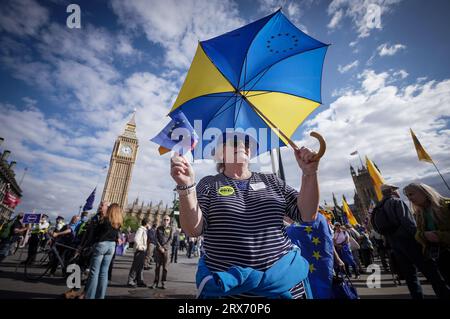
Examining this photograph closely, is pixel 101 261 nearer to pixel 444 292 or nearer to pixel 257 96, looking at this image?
pixel 257 96

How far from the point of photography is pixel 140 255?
6.75 m

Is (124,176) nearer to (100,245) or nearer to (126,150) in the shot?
(126,150)

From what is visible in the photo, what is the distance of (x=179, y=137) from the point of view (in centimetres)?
136

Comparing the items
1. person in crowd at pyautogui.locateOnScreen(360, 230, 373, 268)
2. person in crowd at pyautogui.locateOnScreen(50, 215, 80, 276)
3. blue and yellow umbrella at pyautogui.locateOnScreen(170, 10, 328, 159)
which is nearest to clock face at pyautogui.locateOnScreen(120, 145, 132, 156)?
person in crowd at pyautogui.locateOnScreen(50, 215, 80, 276)

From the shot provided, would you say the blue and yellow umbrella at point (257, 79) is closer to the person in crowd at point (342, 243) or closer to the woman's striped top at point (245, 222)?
the woman's striped top at point (245, 222)

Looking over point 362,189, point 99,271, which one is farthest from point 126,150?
point 99,271

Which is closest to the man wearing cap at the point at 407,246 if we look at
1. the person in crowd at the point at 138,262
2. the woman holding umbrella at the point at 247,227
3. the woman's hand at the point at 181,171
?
the woman holding umbrella at the point at 247,227

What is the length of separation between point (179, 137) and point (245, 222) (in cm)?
73

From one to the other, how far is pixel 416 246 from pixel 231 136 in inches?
148

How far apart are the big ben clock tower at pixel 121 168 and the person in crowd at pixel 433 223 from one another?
276 ft

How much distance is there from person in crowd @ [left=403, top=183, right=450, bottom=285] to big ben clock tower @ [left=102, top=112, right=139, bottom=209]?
8406 centimetres

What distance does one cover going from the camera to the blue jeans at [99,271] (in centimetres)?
394

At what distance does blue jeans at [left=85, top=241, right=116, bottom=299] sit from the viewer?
3.94 metres
